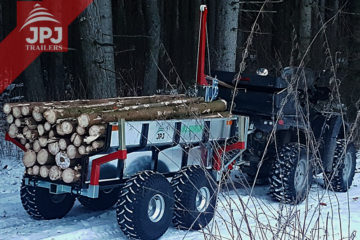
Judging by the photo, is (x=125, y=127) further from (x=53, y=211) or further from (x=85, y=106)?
(x=53, y=211)

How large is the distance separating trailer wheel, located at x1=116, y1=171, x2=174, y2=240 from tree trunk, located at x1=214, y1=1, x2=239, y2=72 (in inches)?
224

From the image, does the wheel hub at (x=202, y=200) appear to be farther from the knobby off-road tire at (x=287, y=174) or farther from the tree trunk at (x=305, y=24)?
the tree trunk at (x=305, y=24)

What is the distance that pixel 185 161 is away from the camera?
6457 mm

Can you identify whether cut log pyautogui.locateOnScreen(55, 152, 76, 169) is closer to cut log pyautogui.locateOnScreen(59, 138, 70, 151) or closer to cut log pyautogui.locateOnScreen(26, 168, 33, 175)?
cut log pyautogui.locateOnScreen(59, 138, 70, 151)

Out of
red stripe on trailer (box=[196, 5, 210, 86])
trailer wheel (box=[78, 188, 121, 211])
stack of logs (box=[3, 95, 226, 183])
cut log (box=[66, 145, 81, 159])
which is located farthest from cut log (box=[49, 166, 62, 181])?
red stripe on trailer (box=[196, 5, 210, 86])

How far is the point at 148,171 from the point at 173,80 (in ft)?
48.8

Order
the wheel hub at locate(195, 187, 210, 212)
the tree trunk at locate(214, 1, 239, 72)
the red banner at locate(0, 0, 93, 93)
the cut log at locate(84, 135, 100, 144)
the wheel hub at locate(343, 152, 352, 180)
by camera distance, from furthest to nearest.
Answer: the red banner at locate(0, 0, 93, 93) → the tree trunk at locate(214, 1, 239, 72) → the wheel hub at locate(343, 152, 352, 180) → the wheel hub at locate(195, 187, 210, 212) → the cut log at locate(84, 135, 100, 144)

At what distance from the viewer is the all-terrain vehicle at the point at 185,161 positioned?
→ 546 centimetres

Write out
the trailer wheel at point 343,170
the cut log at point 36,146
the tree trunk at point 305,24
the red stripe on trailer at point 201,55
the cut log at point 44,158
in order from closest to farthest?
1. the cut log at point 44,158
2. the cut log at point 36,146
3. the red stripe on trailer at point 201,55
4. the trailer wheel at point 343,170
5. the tree trunk at point 305,24

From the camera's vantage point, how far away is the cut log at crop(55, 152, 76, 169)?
5578 millimetres

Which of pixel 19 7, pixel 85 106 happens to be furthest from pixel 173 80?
pixel 85 106

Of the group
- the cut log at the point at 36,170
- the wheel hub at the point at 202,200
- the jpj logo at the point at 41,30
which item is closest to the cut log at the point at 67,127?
the cut log at the point at 36,170

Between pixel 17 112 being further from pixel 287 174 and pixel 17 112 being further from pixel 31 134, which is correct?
pixel 287 174

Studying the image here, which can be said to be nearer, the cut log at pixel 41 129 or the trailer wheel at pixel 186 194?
the cut log at pixel 41 129
